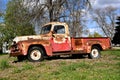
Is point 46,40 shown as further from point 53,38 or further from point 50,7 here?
point 50,7

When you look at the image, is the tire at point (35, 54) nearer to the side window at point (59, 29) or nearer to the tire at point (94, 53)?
the side window at point (59, 29)

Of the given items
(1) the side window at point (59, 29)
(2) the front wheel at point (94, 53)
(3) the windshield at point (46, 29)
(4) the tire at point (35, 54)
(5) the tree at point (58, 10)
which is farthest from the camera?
(5) the tree at point (58, 10)

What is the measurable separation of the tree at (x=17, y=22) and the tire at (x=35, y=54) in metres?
Answer: 17.7


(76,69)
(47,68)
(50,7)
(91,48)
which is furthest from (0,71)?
(50,7)

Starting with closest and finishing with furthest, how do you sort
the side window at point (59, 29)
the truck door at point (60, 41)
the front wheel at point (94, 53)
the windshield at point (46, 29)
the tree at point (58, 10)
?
the truck door at point (60, 41) < the side window at point (59, 29) < the windshield at point (46, 29) < the front wheel at point (94, 53) < the tree at point (58, 10)

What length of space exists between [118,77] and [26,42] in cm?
853

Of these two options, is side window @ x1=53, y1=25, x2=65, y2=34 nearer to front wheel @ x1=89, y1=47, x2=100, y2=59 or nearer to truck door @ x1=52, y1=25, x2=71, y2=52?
truck door @ x1=52, y1=25, x2=71, y2=52

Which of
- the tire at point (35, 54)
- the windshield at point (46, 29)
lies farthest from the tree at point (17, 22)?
the tire at point (35, 54)

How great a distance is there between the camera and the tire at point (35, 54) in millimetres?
19516

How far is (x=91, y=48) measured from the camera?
21750 millimetres

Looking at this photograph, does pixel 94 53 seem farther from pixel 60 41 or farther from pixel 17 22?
pixel 17 22

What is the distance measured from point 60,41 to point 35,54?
1.67 m

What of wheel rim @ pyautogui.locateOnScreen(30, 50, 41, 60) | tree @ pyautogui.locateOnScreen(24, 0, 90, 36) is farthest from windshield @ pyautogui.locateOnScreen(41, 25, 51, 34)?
tree @ pyautogui.locateOnScreen(24, 0, 90, 36)

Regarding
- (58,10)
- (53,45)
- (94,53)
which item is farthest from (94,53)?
(58,10)
